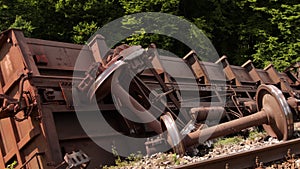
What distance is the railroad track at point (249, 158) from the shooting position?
379cm

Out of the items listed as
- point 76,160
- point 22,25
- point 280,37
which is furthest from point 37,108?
point 280,37

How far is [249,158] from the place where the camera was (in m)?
4.20

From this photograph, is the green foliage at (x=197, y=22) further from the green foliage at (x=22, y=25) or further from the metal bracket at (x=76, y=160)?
the metal bracket at (x=76, y=160)

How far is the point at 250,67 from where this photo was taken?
1219cm

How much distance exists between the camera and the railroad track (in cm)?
379

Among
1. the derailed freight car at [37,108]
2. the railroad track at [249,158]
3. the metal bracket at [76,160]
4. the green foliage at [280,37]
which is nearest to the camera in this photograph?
the railroad track at [249,158]

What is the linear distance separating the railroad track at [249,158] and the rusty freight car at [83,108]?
3.29ft

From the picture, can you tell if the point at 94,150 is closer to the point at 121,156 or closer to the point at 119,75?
the point at 121,156

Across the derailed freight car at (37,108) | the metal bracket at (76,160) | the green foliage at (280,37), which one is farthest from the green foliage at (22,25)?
the metal bracket at (76,160)

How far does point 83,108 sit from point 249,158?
8.25 feet

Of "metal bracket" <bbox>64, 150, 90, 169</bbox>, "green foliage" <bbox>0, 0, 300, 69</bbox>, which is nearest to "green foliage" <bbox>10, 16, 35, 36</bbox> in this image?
"green foliage" <bbox>0, 0, 300, 69</bbox>

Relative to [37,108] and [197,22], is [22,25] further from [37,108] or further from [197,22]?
[37,108]

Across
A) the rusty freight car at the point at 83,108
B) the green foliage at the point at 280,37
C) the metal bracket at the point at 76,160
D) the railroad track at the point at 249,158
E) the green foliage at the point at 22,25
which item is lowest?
the railroad track at the point at 249,158

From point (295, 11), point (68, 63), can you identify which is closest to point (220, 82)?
point (68, 63)
